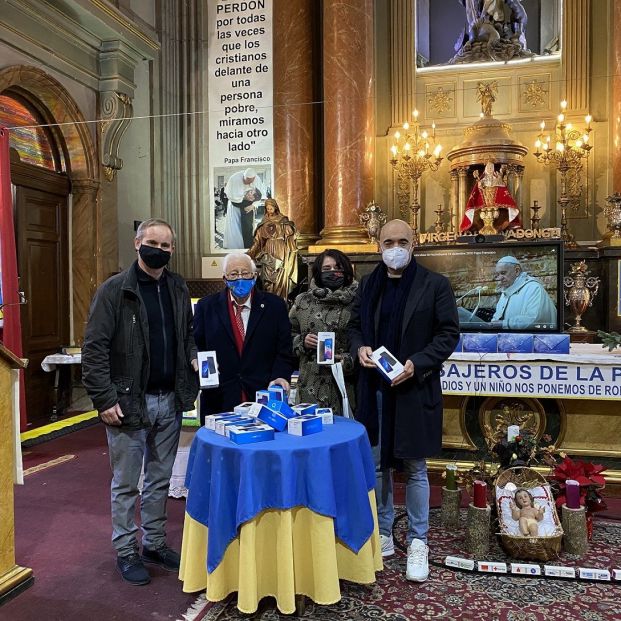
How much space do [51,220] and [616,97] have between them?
7.24 metres

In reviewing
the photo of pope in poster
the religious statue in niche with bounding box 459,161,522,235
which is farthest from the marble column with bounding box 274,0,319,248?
the religious statue in niche with bounding box 459,161,522,235

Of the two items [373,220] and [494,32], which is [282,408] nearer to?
[373,220]

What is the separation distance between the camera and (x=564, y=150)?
7754 mm

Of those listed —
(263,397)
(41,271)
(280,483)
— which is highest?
(41,271)

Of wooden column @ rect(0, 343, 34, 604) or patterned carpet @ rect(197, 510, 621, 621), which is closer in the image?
patterned carpet @ rect(197, 510, 621, 621)

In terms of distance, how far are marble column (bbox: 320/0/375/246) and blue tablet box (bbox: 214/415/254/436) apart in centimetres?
527

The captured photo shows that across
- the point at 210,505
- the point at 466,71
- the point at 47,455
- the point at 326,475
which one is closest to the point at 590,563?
the point at 326,475

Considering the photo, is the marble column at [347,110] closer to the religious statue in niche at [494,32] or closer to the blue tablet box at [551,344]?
the religious statue in niche at [494,32]

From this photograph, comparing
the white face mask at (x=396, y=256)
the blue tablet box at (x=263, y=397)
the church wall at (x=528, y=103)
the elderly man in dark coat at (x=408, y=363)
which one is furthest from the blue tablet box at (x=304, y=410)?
the church wall at (x=528, y=103)

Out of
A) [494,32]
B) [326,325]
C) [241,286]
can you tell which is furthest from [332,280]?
[494,32]

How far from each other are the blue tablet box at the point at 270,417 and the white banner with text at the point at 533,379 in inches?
76.3

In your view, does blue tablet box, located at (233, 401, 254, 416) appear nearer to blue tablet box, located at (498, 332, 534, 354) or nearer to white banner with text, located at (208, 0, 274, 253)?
blue tablet box, located at (498, 332, 534, 354)

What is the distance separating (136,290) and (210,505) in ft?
3.59

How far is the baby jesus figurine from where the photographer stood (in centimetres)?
318
